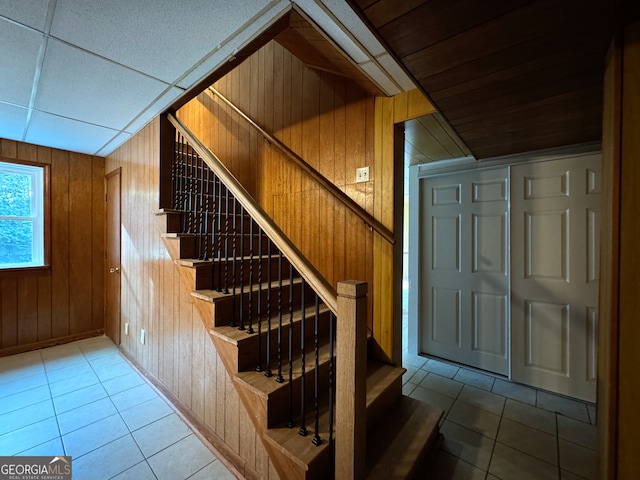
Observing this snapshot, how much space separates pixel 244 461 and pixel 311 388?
1.77 feet

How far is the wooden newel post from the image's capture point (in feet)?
3.57

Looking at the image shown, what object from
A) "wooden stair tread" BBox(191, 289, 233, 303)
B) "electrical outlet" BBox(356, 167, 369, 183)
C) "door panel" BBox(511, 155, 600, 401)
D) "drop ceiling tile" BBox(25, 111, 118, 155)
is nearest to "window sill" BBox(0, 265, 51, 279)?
"drop ceiling tile" BBox(25, 111, 118, 155)

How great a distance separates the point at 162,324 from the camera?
2252mm

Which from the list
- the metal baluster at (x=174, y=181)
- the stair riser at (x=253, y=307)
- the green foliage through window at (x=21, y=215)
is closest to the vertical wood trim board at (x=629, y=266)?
the stair riser at (x=253, y=307)

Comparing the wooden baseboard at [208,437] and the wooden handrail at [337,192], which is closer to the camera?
the wooden baseboard at [208,437]

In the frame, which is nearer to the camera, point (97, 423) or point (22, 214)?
point (97, 423)

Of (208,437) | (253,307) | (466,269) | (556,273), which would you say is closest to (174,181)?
(253,307)

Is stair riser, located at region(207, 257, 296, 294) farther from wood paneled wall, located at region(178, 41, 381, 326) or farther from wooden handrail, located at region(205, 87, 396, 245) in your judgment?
wooden handrail, located at region(205, 87, 396, 245)

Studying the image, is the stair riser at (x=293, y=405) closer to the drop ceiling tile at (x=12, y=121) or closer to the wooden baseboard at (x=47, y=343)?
the drop ceiling tile at (x=12, y=121)

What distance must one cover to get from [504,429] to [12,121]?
4.74 metres

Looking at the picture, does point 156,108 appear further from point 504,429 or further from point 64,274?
point 504,429

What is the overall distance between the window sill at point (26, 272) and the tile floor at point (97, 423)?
2.85ft

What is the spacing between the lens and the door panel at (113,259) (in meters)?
→ 3.13

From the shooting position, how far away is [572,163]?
223 centimetres
